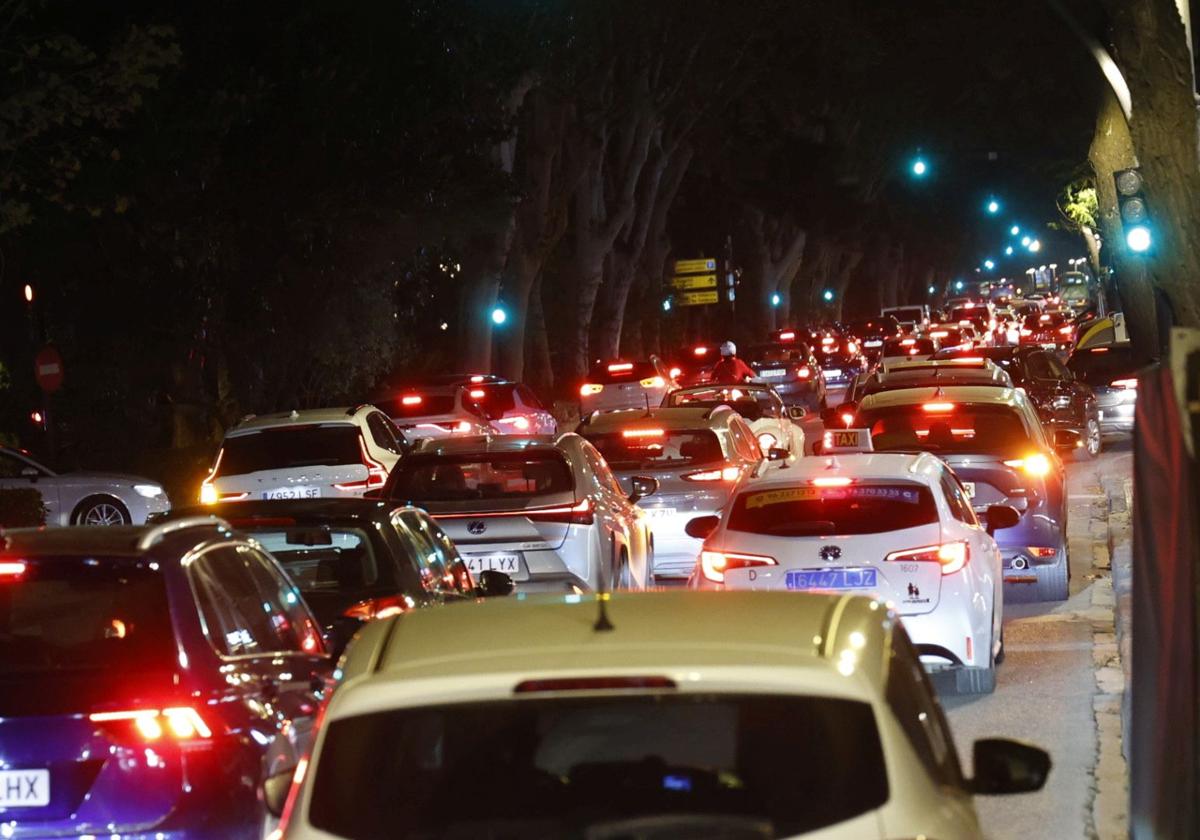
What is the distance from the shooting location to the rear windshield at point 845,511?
12.4 meters

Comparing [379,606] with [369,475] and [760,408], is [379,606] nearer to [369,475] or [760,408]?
[369,475]

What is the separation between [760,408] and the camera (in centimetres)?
2869

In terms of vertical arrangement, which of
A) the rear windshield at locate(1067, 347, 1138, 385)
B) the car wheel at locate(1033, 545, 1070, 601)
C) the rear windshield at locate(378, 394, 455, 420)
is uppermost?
the rear windshield at locate(1067, 347, 1138, 385)

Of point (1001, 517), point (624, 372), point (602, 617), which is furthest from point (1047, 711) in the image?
point (624, 372)

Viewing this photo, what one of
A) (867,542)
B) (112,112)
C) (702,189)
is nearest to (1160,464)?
(867,542)

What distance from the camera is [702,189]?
2707 inches

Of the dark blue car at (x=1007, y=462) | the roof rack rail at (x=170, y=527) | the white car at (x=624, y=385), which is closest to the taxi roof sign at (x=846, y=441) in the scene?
the dark blue car at (x=1007, y=462)

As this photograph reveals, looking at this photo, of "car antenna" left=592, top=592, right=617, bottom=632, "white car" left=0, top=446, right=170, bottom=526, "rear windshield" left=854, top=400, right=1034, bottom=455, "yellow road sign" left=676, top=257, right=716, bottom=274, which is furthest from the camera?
"yellow road sign" left=676, top=257, right=716, bottom=274

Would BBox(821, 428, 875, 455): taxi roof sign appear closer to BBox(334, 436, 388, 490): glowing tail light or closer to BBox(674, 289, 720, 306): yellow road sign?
BBox(334, 436, 388, 490): glowing tail light

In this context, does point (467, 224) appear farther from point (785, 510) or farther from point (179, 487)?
point (785, 510)

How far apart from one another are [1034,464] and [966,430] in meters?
0.72

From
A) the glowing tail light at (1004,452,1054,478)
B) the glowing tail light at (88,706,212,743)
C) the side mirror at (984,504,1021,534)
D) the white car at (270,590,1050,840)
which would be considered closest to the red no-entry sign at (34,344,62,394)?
the glowing tail light at (1004,452,1054,478)

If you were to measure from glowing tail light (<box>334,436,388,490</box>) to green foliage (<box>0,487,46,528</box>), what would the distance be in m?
6.53

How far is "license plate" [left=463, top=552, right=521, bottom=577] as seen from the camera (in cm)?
1430
